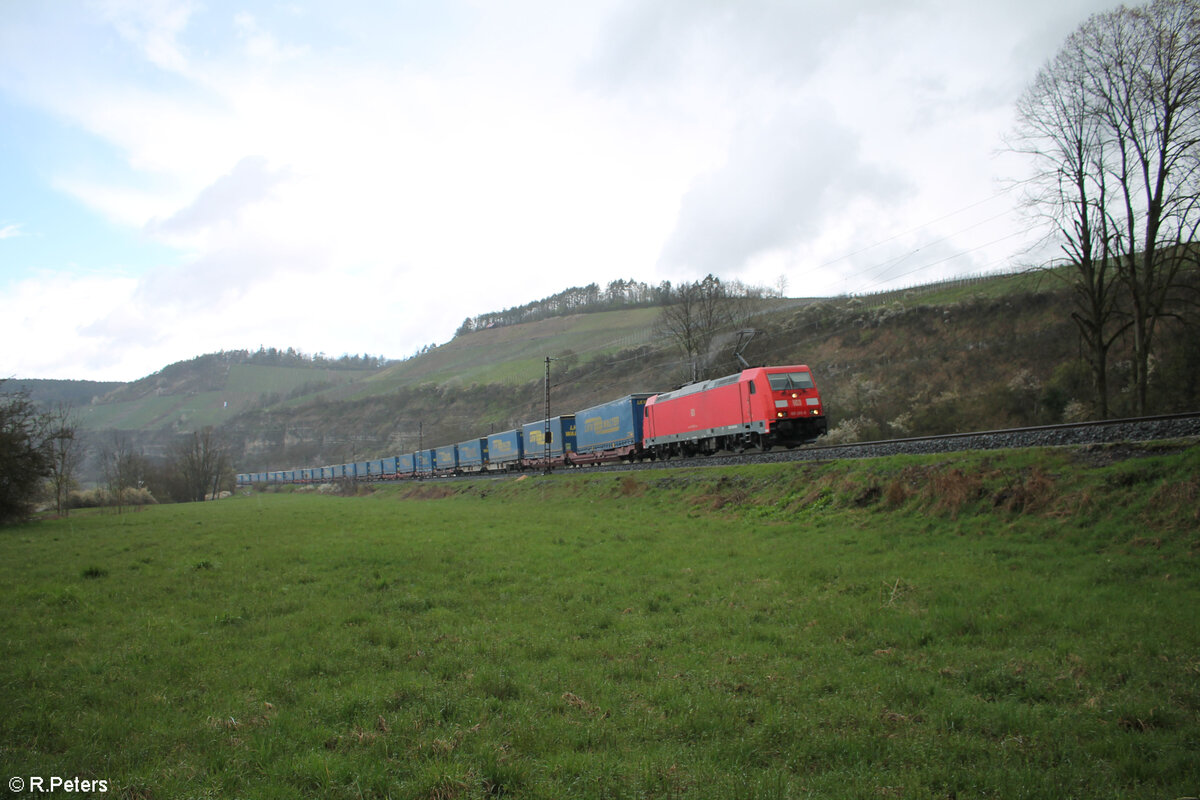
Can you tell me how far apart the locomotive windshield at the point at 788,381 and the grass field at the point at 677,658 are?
8994mm

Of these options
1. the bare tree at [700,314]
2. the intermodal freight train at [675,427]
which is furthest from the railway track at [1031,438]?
the bare tree at [700,314]

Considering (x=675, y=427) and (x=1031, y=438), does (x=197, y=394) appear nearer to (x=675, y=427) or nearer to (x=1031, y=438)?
(x=675, y=427)

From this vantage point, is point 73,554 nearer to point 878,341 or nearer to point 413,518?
point 413,518

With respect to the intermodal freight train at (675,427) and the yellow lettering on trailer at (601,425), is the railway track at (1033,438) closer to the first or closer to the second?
the intermodal freight train at (675,427)

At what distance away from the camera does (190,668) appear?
7.32 metres

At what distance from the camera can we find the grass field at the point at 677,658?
15.7ft

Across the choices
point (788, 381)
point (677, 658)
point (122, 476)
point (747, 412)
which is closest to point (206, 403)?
point (122, 476)

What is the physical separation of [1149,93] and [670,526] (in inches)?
866

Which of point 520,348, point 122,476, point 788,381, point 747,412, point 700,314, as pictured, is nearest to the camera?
point 788,381

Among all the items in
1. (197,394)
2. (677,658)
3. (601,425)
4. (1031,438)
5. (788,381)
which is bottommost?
(677,658)

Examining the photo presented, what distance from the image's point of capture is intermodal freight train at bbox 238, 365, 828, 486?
78.6 feet

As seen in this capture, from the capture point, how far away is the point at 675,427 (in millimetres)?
30938

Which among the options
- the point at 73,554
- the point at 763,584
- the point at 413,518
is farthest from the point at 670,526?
the point at 73,554

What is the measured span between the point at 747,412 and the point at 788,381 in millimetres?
2114
